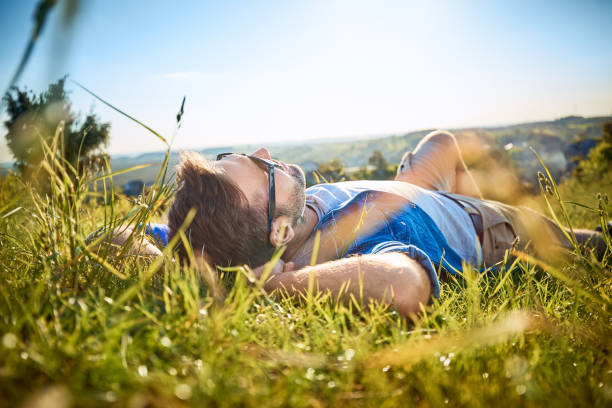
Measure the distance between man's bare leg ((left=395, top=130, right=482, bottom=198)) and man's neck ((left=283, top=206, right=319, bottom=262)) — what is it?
7.07ft

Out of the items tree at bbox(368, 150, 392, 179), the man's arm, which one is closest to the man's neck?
the man's arm

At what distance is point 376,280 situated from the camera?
5.42 feet

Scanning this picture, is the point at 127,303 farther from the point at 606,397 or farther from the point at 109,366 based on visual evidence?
the point at 606,397

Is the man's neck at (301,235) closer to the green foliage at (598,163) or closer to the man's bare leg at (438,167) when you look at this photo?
the man's bare leg at (438,167)

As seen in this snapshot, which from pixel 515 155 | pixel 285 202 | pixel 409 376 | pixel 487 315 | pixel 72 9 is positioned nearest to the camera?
pixel 72 9

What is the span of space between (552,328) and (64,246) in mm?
1928

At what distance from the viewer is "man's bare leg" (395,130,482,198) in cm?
469

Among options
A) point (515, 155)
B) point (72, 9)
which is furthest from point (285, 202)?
point (515, 155)

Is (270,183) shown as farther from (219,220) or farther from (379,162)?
(379,162)

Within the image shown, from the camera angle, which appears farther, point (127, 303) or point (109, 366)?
point (127, 303)

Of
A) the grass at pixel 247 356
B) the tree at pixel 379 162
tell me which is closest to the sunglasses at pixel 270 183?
the grass at pixel 247 356

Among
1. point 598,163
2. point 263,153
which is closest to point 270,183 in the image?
point 263,153

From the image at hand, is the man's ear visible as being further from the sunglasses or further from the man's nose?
the man's nose

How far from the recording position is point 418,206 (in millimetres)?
2871
